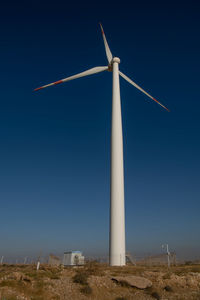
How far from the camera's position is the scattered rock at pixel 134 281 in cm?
2298

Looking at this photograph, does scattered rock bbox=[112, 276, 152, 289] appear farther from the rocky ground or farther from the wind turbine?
the wind turbine

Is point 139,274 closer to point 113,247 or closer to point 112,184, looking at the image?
point 113,247

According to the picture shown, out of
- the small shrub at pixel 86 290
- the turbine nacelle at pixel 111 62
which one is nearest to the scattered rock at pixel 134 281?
the small shrub at pixel 86 290

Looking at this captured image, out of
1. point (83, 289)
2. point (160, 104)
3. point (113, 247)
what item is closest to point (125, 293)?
point (83, 289)

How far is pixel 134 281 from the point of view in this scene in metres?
23.3

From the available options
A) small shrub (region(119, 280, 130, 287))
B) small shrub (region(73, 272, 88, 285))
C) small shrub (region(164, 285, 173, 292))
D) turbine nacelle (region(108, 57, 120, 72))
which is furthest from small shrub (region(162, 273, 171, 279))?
turbine nacelle (region(108, 57, 120, 72))

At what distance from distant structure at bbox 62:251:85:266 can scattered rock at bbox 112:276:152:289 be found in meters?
20.2

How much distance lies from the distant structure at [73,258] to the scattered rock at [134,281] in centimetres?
2017

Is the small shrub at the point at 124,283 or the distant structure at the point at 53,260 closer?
the small shrub at the point at 124,283

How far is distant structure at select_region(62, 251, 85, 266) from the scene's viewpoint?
1663 inches

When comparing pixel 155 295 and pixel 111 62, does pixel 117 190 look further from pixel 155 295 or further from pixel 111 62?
pixel 111 62

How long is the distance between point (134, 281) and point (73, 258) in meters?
21.9

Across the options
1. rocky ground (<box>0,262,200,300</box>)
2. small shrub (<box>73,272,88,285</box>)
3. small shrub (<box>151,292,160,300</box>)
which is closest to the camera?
rocky ground (<box>0,262,200,300</box>)

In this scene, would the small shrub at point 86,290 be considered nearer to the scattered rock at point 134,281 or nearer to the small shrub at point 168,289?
the scattered rock at point 134,281
